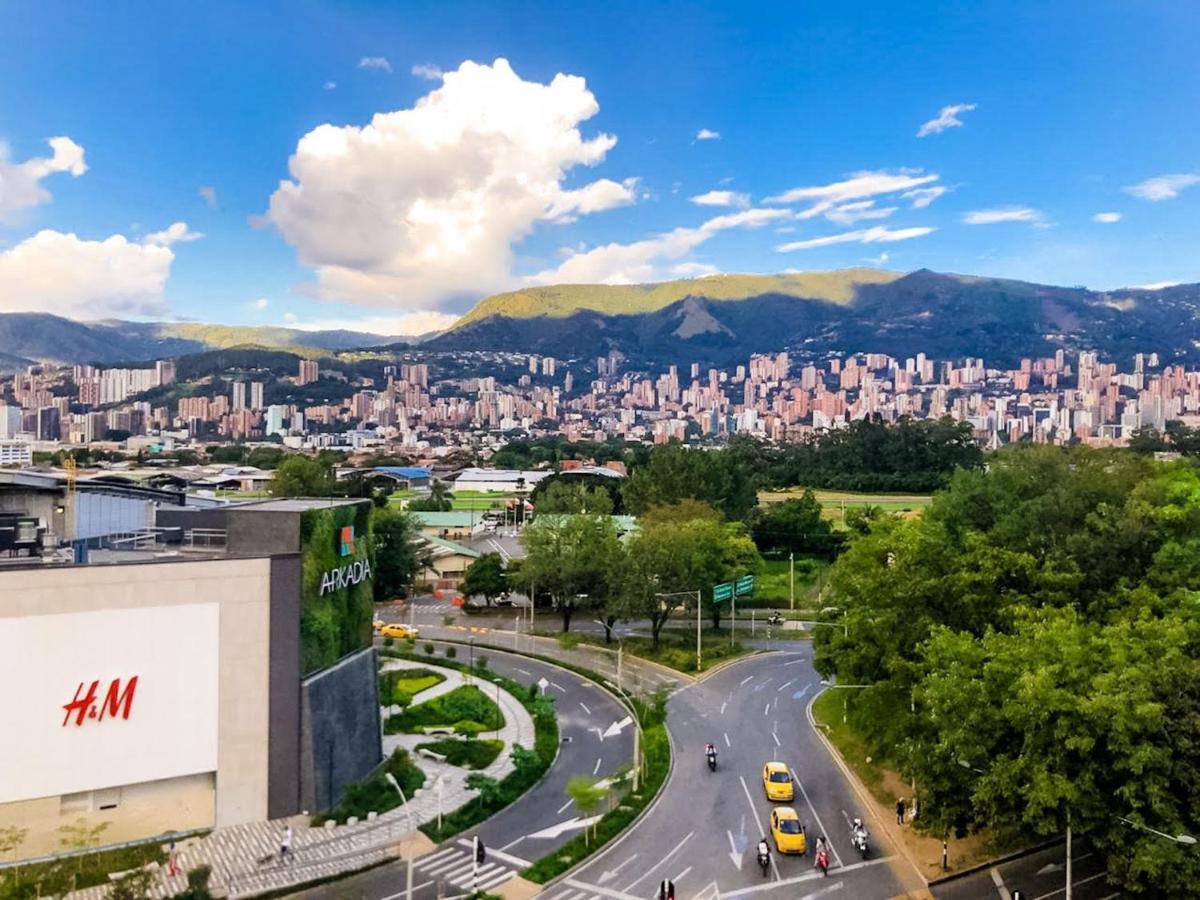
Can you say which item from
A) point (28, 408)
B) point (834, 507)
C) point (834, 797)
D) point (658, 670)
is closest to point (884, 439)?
point (834, 507)

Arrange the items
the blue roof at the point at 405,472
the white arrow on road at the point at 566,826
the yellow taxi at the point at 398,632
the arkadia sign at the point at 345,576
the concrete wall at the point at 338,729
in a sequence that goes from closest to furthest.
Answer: the white arrow on road at the point at 566,826 < the concrete wall at the point at 338,729 < the arkadia sign at the point at 345,576 < the yellow taxi at the point at 398,632 < the blue roof at the point at 405,472

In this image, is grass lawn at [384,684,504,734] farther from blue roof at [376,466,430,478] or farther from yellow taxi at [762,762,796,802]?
blue roof at [376,466,430,478]

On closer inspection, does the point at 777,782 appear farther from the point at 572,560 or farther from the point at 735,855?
the point at 572,560

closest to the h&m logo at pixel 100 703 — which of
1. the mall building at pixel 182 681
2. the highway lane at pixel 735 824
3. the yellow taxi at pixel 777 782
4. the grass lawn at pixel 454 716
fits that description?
the mall building at pixel 182 681

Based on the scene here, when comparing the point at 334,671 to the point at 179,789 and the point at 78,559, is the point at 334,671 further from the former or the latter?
the point at 78,559

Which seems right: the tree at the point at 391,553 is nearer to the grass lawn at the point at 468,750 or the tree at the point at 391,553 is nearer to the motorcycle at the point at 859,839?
the grass lawn at the point at 468,750
